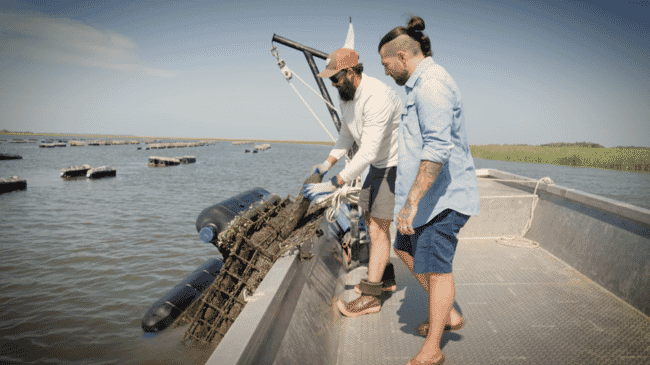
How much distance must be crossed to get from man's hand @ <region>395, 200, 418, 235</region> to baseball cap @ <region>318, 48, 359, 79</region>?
1.21 meters

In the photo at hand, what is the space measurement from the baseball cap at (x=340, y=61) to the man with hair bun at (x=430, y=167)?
444 millimetres

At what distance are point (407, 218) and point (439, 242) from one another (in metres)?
0.31

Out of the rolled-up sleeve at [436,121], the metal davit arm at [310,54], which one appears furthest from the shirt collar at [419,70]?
the metal davit arm at [310,54]

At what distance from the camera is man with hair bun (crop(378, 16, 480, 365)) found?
1.67 meters

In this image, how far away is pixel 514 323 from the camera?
2535 mm

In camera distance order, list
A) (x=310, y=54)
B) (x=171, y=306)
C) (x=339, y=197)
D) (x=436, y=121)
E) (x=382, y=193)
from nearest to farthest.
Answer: (x=436, y=121) → (x=382, y=193) → (x=339, y=197) → (x=171, y=306) → (x=310, y=54)

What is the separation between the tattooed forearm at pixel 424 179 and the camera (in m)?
1.66

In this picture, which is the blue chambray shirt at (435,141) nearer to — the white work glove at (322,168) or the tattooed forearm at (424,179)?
the tattooed forearm at (424,179)

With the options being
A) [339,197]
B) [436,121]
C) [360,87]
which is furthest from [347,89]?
[339,197]

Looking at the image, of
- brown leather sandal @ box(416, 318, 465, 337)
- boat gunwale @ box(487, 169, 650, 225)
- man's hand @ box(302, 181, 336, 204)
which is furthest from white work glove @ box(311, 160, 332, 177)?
boat gunwale @ box(487, 169, 650, 225)

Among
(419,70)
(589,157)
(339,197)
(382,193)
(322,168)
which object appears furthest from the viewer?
(589,157)

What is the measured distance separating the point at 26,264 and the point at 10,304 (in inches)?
93.9

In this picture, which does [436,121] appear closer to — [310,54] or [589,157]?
[310,54]

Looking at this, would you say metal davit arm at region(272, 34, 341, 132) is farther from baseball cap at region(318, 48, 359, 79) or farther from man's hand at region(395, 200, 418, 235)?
man's hand at region(395, 200, 418, 235)
